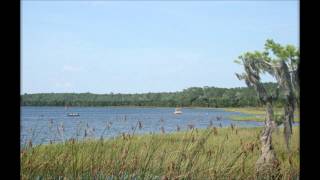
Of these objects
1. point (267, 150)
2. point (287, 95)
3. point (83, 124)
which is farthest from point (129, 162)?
point (287, 95)

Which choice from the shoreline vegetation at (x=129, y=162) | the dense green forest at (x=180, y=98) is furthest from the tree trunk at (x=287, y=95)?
the shoreline vegetation at (x=129, y=162)

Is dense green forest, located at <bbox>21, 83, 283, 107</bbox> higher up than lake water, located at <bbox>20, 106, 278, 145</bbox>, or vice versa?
dense green forest, located at <bbox>21, 83, 283, 107</bbox>

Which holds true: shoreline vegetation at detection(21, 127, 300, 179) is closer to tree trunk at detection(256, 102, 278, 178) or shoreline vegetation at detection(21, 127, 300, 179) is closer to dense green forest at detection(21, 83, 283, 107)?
tree trunk at detection(256, 102, 278, 178)

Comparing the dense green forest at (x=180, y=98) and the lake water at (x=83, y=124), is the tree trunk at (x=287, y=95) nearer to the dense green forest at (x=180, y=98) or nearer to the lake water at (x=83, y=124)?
the dense green forest at (x=180, y=98)

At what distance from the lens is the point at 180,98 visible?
5.29 metres

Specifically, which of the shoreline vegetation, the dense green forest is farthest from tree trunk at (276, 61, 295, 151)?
the shoreline vegetation

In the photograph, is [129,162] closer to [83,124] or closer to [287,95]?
[83,124]

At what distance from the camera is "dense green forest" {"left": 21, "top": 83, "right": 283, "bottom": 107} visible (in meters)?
4.44

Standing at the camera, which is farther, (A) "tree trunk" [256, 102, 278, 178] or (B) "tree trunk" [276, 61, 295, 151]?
(B) "tree trunk" [276, 61, 295, 151]

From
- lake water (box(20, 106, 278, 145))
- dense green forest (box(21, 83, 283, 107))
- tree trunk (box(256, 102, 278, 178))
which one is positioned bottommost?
tree trunk (box(256, 102, 278, 178))

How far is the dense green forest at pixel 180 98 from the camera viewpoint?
4.44 metres
